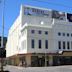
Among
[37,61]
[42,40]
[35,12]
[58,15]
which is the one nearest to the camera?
[37,61]

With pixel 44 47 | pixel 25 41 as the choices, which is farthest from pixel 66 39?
pixel 25 41

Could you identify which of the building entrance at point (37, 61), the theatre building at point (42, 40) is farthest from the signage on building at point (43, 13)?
the building entrance at point (37, 61)

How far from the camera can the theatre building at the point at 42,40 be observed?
75.3 meters

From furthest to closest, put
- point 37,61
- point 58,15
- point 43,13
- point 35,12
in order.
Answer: point 58,15 → point 43,13 → point 35,12 → point 37,61

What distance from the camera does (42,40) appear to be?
77.1m

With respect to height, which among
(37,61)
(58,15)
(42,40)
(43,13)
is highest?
(43,13)

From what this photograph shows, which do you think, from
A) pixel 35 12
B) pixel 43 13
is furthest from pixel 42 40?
pixel 43 13

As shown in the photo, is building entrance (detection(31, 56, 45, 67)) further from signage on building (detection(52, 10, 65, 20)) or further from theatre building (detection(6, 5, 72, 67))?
signage on building (detection(52, 10, 65, 20))

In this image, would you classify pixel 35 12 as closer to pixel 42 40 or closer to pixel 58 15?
pixel 58 15

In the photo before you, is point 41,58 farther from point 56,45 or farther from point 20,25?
point 20,25

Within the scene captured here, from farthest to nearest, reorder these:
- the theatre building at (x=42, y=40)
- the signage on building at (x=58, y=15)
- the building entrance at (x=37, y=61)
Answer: the signage on building at (x=58, y=15) < the theatre building at (x=42, y=40) < the building entrance at (x=37, y=61)

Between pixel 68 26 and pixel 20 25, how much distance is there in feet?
55.5

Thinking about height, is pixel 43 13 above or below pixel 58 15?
above

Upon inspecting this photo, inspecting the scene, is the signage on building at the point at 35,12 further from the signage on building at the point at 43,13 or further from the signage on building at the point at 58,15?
the signage on building at the point at 58,15
